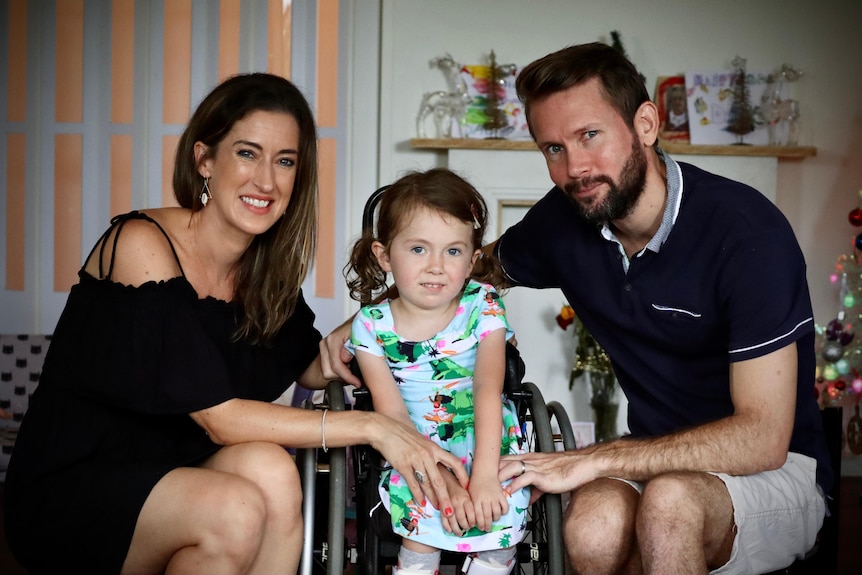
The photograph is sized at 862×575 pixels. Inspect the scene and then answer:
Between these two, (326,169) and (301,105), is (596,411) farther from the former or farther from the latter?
(301,105)

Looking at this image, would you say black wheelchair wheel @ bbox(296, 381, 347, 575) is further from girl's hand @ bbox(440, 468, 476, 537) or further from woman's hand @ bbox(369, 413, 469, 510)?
girl's hand @ bbox(440, 468, 476, 537)

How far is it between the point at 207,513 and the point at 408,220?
797mm

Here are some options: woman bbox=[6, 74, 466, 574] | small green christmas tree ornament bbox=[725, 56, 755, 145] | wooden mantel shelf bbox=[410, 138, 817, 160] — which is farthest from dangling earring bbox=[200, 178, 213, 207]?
small green christmas tree ornament bbox=[725, 56, 755, 145]

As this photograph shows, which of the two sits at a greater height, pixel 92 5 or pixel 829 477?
pixel 92 5

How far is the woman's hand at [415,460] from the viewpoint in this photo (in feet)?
6.19

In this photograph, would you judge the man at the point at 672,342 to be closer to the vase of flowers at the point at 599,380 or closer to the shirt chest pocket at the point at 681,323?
the shirt chest pocket at the point at 681,323

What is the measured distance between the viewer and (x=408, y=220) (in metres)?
2.12

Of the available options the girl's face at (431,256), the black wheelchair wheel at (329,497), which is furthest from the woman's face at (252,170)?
the black wheelchair wheel at (329,497)

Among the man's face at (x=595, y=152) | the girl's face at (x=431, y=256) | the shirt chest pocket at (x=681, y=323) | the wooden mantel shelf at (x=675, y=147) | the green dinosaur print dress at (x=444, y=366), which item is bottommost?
the green dinosaur print dress at (x=444, y=366)

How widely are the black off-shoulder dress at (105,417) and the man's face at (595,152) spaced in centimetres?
91

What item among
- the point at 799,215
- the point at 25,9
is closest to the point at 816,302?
the point at 799,215

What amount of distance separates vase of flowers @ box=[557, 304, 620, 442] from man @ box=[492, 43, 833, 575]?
2.30 metres

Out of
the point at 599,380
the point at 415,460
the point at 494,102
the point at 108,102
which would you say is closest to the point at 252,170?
the point at 415,460

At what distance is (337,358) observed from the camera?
2.20 metres
